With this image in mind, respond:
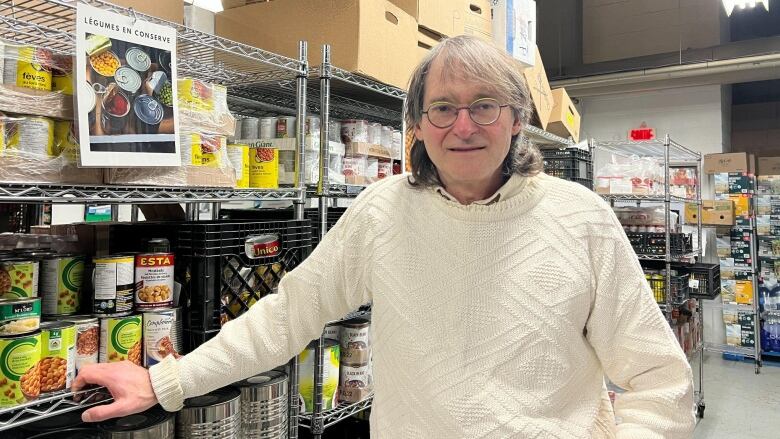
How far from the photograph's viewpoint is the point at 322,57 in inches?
76.4

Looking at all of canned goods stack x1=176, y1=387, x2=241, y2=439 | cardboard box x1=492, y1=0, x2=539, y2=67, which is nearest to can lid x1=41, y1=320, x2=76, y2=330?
canned goods stack x1=176, y1=387, x2=241, y2=439

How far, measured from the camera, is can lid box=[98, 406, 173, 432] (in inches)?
53.4

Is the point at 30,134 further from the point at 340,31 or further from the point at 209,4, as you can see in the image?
the point at 209,4

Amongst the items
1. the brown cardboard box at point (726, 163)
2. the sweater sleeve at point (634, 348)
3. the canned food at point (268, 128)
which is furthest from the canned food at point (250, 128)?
the brown cardboard box at point (726, 163)

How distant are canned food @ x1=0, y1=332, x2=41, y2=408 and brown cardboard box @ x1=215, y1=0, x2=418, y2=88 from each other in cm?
130

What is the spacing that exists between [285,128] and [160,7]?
0.56 meters

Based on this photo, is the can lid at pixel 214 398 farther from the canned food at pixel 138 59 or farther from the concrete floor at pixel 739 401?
the concrete floor at pixel 739 401

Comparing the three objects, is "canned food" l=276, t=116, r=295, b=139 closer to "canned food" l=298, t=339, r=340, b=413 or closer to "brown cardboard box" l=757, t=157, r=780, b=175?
"canned food" l=298, t=339, r=340, b=413

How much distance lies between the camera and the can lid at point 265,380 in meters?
1.67

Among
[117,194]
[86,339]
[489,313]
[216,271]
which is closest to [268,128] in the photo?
[216,271]

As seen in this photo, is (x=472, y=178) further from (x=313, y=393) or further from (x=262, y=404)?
(x=313, y=393)

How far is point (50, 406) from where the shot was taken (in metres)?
1.24

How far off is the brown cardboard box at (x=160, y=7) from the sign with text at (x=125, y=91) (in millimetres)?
383

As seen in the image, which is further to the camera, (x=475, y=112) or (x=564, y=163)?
(x=564, y=163)
